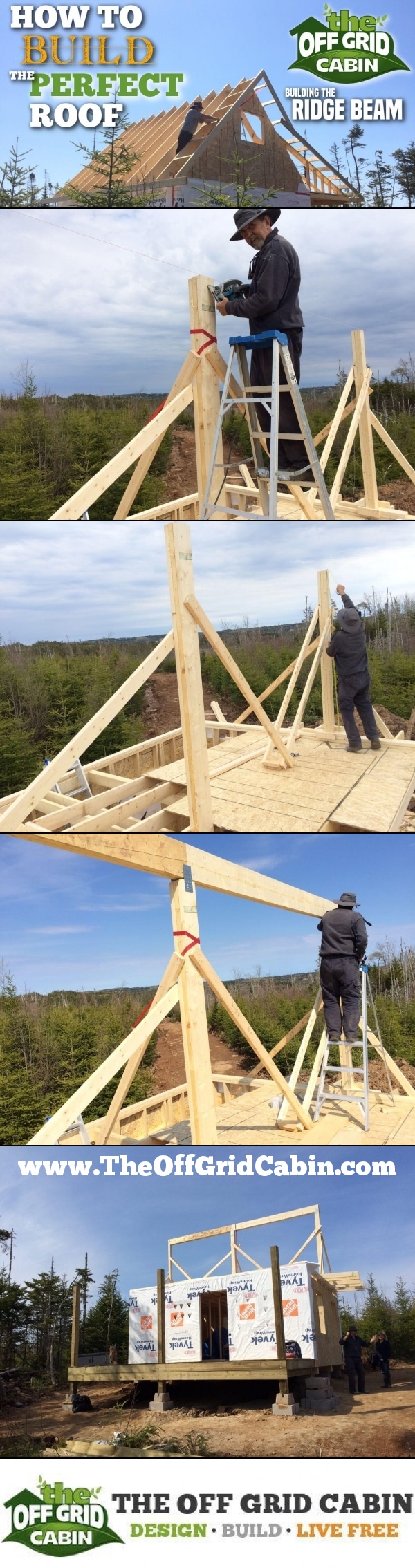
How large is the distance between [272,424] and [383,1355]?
20.0 feet

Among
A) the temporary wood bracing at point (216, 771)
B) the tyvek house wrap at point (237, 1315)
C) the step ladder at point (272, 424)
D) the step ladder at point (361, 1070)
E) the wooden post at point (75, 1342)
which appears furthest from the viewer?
the wooden post at point (75, 1342)

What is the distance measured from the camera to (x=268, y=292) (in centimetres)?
545

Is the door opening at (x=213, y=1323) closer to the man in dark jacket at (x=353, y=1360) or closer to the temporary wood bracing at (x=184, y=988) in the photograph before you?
the man in dark jacket at (x=353, y=1360)

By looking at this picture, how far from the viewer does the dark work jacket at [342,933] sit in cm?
616

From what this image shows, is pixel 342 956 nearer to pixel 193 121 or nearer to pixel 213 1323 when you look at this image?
pixel 213 1323

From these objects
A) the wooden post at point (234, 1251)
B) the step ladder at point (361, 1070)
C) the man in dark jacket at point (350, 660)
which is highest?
the man in dark jacket at point (350, 660)

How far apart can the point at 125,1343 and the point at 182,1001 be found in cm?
327

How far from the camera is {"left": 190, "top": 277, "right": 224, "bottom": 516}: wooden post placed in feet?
19.2

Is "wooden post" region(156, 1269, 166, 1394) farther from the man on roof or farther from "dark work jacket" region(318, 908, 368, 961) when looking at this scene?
the man on roof

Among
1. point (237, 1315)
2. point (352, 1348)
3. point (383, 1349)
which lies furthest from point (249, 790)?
point (383, 1349)

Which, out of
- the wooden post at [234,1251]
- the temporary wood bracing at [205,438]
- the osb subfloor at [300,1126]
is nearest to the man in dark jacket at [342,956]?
the osb subfloor at [300,1126]

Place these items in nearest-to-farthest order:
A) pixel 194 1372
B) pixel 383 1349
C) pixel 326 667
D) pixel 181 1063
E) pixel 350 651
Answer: pixel 194 1372 < pixel 350 651 < pixel 326 667 < pixel 383 1349 < pixel 181 1063

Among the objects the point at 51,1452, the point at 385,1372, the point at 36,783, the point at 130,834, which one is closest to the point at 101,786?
the point at 36,783

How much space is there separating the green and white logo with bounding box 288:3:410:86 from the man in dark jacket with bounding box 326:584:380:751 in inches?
197
